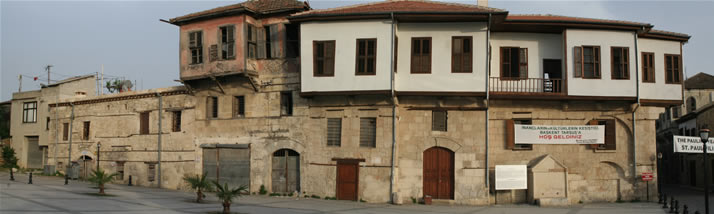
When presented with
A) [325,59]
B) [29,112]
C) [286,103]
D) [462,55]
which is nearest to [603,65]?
[462,55]

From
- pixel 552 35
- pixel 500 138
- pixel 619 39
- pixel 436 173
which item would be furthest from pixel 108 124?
pixel 619 39

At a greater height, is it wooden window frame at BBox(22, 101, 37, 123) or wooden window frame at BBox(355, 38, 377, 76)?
wooden window frame at BBox(355, 38, 377, 76)

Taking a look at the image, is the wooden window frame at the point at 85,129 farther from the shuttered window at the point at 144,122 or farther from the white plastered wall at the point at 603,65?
the white plastered wall at the point at 603,65

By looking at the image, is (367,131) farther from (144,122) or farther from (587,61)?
(144,122)

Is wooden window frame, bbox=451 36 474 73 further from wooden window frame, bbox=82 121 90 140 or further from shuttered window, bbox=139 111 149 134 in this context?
wooden window frame, bbox=82 121 90 140

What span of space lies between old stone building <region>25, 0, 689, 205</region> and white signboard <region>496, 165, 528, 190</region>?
231 mm

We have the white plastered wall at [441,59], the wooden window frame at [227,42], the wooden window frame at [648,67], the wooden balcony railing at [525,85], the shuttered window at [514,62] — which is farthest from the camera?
the wooden window frame at [227,42]

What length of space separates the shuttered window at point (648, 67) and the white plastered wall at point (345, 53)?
11.2 meters

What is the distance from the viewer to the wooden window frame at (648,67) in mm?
24500

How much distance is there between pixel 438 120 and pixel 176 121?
1429 cm

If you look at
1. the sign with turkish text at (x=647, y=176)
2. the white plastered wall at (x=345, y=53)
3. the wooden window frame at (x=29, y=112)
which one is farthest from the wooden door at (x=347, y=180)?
the wooden window frame at (x=29, y=112)

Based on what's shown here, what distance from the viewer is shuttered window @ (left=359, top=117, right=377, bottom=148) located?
24641mm

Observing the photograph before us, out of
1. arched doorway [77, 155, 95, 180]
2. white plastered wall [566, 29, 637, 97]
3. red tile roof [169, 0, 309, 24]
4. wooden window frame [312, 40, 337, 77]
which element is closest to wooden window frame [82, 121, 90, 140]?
arched doorway [77, 155, 95, 180]

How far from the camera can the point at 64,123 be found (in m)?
36.0
